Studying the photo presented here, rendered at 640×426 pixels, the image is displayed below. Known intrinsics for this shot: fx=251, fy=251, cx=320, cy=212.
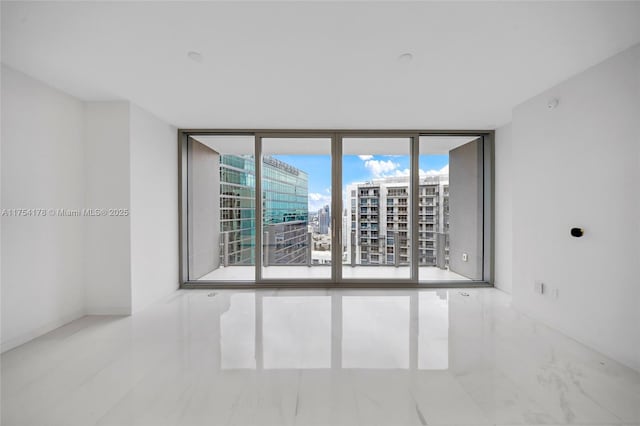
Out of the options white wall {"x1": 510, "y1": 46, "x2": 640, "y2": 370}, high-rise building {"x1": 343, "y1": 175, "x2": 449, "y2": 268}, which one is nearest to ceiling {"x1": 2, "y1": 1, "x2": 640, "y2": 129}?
white wall {"x1": 510, "y1": 46, "x2": 640, "y2": 370}

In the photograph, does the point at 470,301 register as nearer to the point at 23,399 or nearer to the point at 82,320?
the point at 23,399

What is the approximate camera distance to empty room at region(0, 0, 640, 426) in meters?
1.69

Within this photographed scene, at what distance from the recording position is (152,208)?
3410 millimetres

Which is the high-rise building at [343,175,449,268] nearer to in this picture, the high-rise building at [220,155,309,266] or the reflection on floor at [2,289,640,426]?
the high-rise building at [220,155,309,266]

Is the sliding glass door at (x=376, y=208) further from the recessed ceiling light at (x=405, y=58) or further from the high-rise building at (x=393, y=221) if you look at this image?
the recessed ceiling light at (x=405, y=58)

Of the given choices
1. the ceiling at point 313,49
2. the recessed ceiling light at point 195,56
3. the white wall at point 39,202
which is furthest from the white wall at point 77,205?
the recessed ceiling light at point 195,56

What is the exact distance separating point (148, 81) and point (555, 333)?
4.93m

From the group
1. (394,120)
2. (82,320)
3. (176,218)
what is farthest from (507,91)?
(82,320)

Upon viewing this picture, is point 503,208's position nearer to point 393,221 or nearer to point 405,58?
point 393,221

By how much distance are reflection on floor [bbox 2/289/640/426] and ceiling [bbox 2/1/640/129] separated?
8.40 feet

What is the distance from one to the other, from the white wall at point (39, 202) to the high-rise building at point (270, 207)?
6.12 feet

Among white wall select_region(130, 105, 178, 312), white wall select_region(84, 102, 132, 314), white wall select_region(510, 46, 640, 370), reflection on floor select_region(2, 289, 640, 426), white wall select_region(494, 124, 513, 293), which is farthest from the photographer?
white wall select_region(494, 124, 513, 293)

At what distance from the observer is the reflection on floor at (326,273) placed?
13.7 feet

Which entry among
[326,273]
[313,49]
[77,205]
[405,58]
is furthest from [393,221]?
[77,205]
